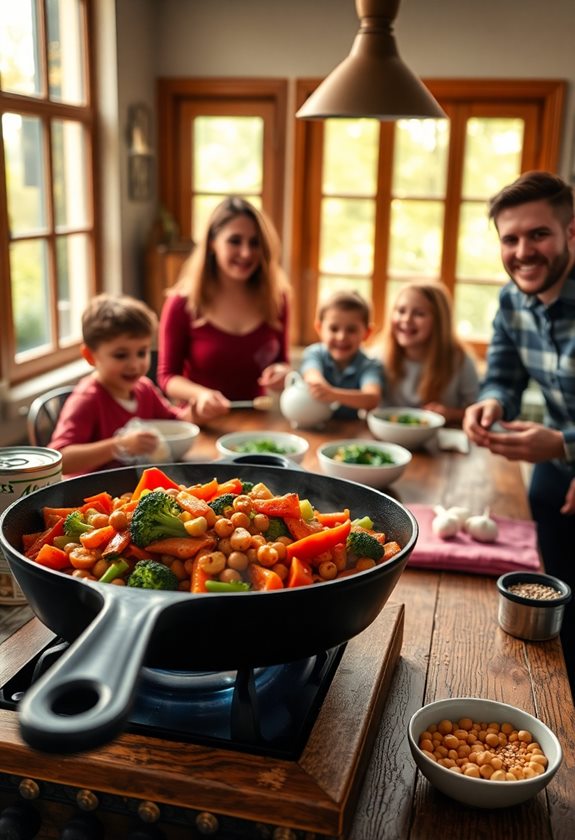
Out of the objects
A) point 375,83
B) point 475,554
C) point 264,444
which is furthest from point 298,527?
point 375,83

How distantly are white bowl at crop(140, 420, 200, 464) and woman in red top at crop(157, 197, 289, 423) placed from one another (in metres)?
0.57

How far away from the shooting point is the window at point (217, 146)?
4.94 metres

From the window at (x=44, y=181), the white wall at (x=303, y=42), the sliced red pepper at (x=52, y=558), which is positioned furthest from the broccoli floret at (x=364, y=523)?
the white wall at (x=303, y=42)

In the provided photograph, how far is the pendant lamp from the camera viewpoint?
181 cm

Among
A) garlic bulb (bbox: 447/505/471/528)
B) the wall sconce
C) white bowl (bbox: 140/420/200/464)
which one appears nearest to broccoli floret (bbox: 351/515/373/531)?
garlic bulb (bbox: 447/505/471/528)

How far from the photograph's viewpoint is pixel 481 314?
5004mm

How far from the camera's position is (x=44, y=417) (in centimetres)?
228

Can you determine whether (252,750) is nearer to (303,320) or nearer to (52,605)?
(52,605)

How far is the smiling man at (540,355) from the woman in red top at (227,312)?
87 centimetres

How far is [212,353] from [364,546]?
76.8 inches

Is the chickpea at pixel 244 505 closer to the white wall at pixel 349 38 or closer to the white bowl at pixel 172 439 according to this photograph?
the white bowl at pixel 172 439

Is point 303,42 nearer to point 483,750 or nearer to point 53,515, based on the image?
point 53,515

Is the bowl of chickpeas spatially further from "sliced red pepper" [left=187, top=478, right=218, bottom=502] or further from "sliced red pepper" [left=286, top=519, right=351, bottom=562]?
"sliced red pepper" [left=187, top=478, right=218, bottom=502]

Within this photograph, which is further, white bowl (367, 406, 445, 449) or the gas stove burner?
white bowl (367, 406, 445, 449)
